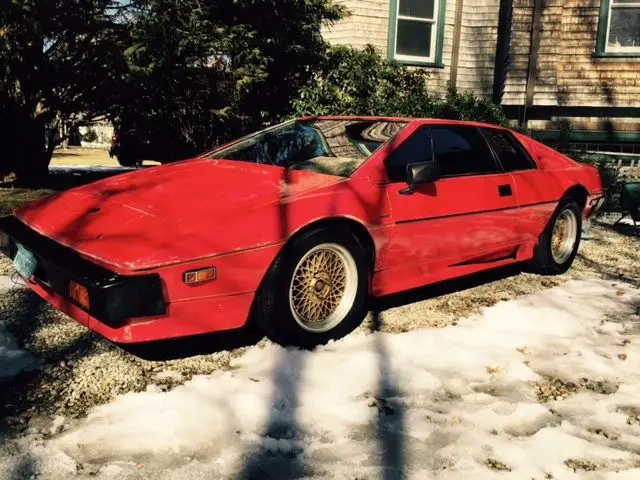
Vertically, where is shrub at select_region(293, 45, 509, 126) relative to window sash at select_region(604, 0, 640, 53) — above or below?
below

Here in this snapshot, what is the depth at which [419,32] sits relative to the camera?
12.2 m

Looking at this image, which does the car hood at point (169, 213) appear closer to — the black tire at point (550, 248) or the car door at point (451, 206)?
the car door at point (451, 206)

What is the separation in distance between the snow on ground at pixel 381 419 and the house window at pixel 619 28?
9687 mm

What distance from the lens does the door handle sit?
14.0 feet

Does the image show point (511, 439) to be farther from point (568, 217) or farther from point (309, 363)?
point (568, 217)

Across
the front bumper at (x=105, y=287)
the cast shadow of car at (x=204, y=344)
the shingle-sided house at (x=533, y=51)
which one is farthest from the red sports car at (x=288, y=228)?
the shingle-sided house at (x=533, y=51)

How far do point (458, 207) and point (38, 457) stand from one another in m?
2.82

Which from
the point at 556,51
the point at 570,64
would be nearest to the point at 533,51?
the point at 556,51

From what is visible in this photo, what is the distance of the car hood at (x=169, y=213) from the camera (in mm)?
2711

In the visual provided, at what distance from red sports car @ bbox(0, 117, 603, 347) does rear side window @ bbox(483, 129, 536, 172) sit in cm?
1

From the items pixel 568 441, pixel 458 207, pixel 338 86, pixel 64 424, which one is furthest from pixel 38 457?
pixel 338 86

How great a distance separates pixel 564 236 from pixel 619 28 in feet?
27.2

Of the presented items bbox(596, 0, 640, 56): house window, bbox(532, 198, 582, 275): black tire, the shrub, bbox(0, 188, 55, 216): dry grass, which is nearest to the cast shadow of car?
bbox(532, 198, 582, 275): black tire

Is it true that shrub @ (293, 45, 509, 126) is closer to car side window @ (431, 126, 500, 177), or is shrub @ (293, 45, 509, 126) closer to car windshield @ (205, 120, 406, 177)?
car windshield @ (205, 120, 406, 177)
